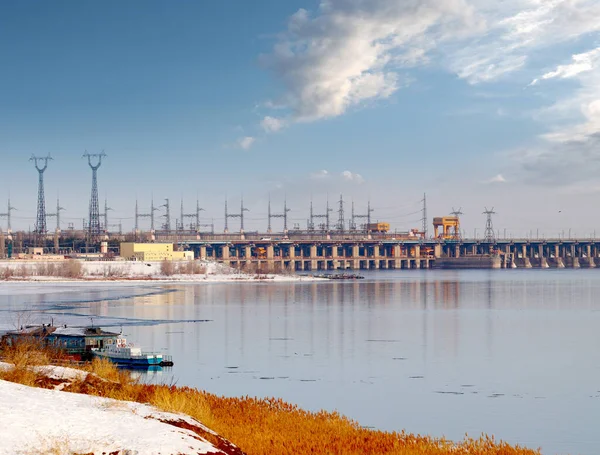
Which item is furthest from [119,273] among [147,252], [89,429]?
[89,429]

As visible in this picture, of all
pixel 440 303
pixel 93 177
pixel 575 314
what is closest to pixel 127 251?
pixel 93 177

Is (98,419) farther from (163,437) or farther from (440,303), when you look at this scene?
(440,303)

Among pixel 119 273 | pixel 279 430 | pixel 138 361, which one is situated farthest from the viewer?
pixel 119 273

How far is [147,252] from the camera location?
194 metres

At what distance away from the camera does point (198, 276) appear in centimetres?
16450

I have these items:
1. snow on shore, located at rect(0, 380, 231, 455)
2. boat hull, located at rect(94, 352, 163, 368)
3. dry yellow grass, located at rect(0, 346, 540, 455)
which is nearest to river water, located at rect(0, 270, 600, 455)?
boat hull, located at rect(94, 352, 163, 368)

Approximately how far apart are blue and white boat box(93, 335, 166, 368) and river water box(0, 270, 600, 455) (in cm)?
149

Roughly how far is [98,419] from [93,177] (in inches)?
6503

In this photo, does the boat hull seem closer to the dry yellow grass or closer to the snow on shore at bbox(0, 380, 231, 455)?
the dry yellow grass

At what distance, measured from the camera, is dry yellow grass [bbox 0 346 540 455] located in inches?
614

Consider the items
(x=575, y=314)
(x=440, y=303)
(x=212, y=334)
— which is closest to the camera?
(x=212, y=334)

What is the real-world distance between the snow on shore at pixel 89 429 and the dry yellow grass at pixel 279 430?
1.58 m

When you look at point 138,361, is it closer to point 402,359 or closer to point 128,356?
point 128,356

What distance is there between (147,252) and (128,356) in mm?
158642
